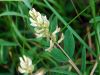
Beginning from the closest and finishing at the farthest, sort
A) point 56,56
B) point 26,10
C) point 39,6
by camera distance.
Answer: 1. point 56,56
2. point 26,10
3. point 39,6

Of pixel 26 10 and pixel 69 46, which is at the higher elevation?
pixel 26 10

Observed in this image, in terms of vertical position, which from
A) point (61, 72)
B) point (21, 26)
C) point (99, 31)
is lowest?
point (61, 72)

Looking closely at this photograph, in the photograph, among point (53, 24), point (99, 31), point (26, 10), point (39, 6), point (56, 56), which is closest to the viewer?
point (56, 56)

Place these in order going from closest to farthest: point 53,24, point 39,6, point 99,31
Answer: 1. point 53,24
2. point 99,31
3. point 39,6

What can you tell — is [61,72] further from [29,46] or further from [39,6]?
[39,6]

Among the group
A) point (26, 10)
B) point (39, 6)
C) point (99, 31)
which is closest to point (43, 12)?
point (39, 6)

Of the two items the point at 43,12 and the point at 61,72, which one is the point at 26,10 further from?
the point at 61,72

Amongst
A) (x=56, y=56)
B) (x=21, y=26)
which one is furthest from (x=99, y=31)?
(x=21, y=26)

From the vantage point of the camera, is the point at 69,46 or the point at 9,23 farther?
the point at 9,23

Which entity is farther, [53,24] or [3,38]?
[3,38]
